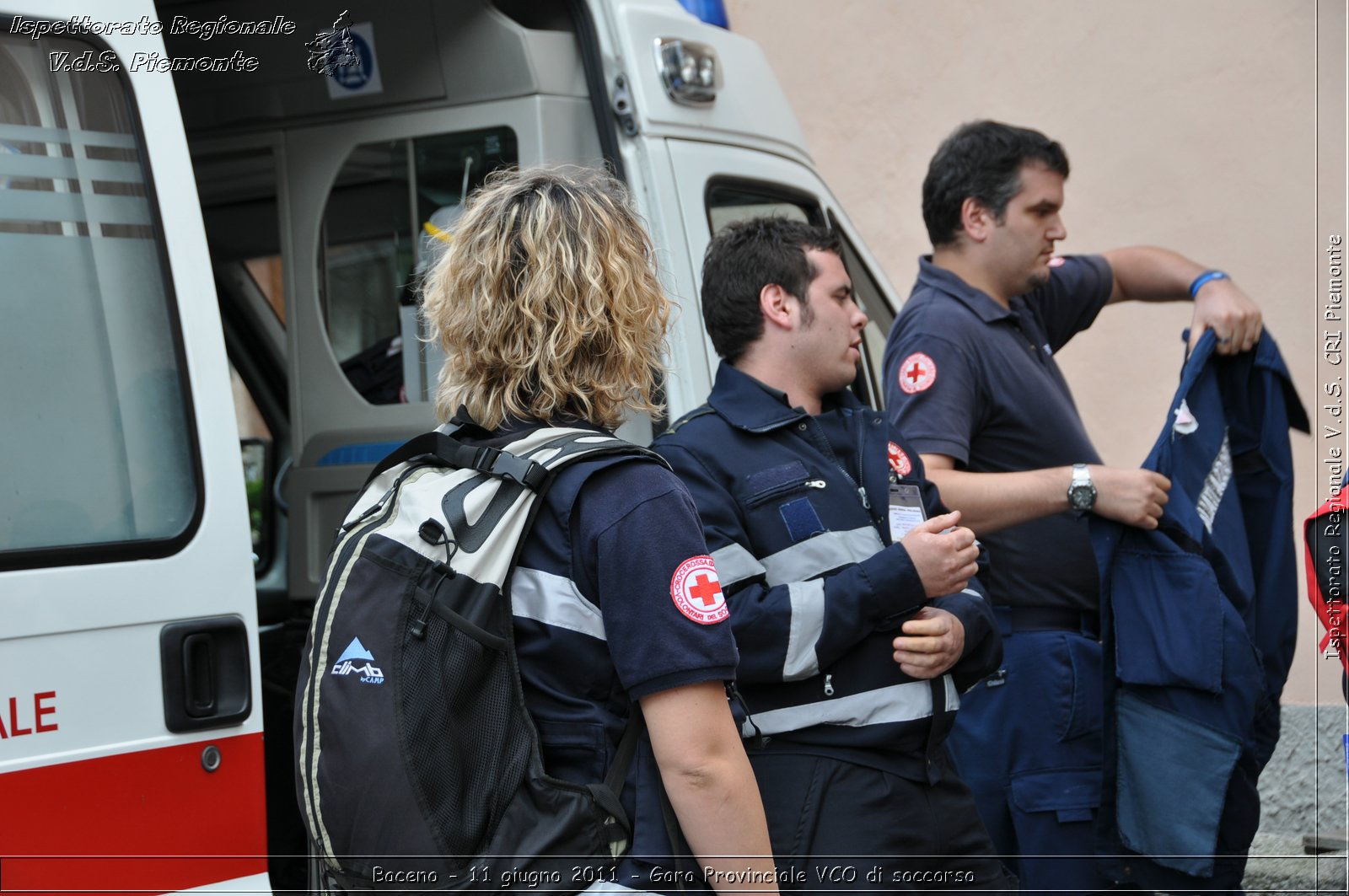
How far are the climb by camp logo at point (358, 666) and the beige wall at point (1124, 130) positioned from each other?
157 inches

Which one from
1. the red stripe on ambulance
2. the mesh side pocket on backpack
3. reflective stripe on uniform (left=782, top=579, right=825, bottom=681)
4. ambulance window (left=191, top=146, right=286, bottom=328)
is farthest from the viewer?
ambulance window (left=191, top=146, right=286, bottom=328)

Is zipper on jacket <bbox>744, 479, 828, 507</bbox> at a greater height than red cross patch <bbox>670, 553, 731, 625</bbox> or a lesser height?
greater

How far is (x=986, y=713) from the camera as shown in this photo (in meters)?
2.98

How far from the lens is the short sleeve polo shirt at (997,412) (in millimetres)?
2943

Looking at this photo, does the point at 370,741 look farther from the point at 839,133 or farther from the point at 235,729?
the point at 839,133

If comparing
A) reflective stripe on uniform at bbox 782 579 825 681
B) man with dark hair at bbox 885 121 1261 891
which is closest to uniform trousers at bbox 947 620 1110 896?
man with dark hair at bbox 885 121 1261 891

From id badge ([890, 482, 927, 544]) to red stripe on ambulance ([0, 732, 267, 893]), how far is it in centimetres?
116

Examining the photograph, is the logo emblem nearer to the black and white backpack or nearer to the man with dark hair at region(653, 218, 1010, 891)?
the man with dark hair at region(653, 218, 1010, 891)

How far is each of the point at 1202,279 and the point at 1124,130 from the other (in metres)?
2.62

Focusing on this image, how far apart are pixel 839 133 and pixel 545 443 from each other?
5293mm

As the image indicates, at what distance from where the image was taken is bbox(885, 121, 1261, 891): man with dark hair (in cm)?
287

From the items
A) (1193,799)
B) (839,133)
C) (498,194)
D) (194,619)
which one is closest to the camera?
(498,194)

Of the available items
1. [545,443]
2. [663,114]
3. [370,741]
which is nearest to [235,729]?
[370,741]

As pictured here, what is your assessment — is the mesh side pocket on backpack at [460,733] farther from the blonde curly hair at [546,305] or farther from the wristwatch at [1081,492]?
the wristwatch at [1081,492]
